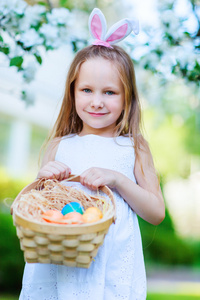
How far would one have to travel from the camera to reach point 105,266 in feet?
5.78

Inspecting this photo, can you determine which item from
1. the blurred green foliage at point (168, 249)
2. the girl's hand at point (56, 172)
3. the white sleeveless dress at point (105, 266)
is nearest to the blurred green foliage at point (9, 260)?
the blurred green foliage at point (168, 249)

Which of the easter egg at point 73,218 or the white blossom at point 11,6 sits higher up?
the white blossom at point 11,6

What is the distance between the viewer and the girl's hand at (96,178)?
67.4 inches

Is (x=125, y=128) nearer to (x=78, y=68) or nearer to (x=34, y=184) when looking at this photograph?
(x=78, y=68)

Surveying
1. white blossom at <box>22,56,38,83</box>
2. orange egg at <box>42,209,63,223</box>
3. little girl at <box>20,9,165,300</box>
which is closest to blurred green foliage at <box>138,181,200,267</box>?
white blossom at <box>22,56,38,83</box>

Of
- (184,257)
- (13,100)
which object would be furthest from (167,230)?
(13,100)

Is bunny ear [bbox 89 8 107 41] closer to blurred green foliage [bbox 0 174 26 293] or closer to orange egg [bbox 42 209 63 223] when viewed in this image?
orange egg [bbox 42 209 63 223]

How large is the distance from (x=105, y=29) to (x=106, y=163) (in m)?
0.66

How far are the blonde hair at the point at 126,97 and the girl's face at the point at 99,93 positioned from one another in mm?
36

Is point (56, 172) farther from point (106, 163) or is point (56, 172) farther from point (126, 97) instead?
point (126, 97)

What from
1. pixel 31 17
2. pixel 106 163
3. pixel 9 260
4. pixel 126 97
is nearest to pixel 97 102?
pixel 126 97

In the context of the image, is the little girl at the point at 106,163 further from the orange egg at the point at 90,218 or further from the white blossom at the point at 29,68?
the white blossom at the point at 29,68

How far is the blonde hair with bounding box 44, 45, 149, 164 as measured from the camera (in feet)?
6.64

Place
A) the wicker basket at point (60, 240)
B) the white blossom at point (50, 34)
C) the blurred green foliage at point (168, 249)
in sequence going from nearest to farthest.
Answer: the wicker basket at point (60, 240), the white blossom at point (50, 34), the blurred green foliage at point (168, 249)
